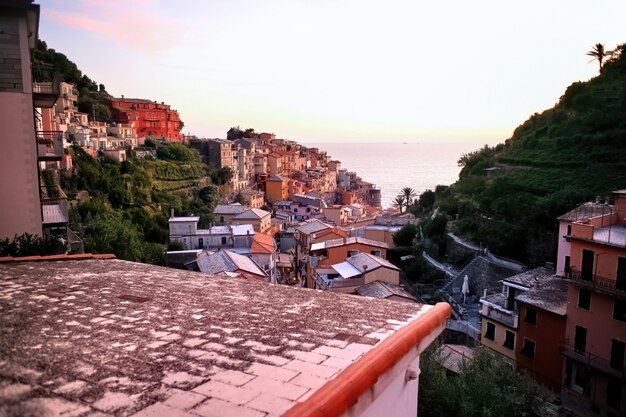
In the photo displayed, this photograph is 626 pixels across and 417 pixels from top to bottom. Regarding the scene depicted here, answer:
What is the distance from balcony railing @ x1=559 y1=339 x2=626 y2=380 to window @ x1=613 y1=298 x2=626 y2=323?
1580 millimetres

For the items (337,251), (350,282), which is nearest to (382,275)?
(350,282)

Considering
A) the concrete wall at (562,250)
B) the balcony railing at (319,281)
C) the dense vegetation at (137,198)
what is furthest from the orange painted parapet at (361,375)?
the balcony railing at (319,281)

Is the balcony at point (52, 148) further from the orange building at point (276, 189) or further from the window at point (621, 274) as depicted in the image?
the orange building at point (276, 189)

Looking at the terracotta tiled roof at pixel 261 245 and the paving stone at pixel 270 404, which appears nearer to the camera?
the paving stone at pixel 270 404

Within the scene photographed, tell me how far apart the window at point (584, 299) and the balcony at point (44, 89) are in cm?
1921

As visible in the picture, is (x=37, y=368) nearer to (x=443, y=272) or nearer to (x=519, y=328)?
(x=519, y=328)

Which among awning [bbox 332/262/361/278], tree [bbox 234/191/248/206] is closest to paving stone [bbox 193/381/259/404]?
awning [bbox 332/262/361/278]

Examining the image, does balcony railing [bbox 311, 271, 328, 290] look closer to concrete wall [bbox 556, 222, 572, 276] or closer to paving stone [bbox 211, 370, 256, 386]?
concrete wall [bbox 556, 222, 572, 276]

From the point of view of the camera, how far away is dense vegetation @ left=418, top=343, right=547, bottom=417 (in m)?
11.2

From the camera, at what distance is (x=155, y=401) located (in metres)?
2.36

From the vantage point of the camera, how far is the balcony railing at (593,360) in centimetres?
1603

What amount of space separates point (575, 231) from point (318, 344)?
18.4 metres

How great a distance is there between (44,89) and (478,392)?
15.3 m

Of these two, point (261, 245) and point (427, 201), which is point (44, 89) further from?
point (427, 201)
